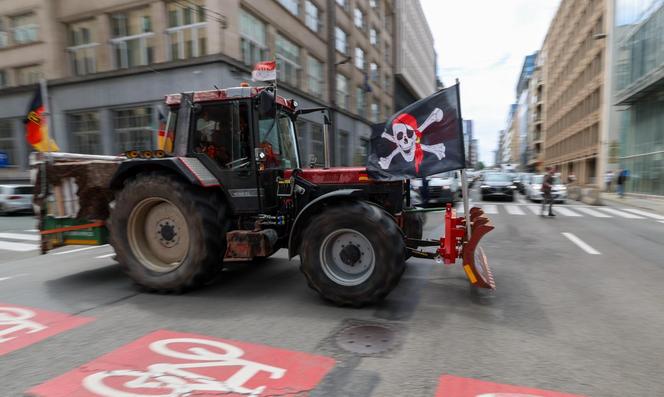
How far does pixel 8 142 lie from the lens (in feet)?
78.9

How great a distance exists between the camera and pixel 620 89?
2866cm

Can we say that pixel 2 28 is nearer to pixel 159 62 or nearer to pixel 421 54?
pixel 159 62

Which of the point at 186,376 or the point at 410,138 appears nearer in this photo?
the point at 186,376

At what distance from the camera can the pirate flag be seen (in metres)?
4.40

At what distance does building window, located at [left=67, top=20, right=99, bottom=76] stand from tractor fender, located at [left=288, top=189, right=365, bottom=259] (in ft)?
65.6

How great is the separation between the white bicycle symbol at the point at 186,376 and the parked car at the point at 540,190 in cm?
1912

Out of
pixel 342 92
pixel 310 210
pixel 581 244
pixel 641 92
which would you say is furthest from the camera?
pixel 342 92

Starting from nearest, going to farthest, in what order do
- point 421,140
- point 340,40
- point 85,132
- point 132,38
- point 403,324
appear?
point 403,324 → point 421,140 → point 132,38 → point 85,132 → point 340,40

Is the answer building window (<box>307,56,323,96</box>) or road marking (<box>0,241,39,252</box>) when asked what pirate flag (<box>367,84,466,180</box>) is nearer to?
road marking (<box>0,241,39,252</box>)

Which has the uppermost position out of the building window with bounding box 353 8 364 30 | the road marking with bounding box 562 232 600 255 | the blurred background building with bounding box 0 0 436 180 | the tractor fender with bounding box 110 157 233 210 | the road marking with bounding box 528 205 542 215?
the building window with bounding box 353 8 364 30

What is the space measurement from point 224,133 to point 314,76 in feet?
70.6

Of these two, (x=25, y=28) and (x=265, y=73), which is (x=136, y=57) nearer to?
(x=25, y=28)

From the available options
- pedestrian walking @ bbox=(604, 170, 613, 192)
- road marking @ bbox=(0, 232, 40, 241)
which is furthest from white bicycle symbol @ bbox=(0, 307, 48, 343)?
pedestrian walking @ bbox=(604, 170, 613, 192)

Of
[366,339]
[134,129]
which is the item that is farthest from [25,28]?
[366,339]
